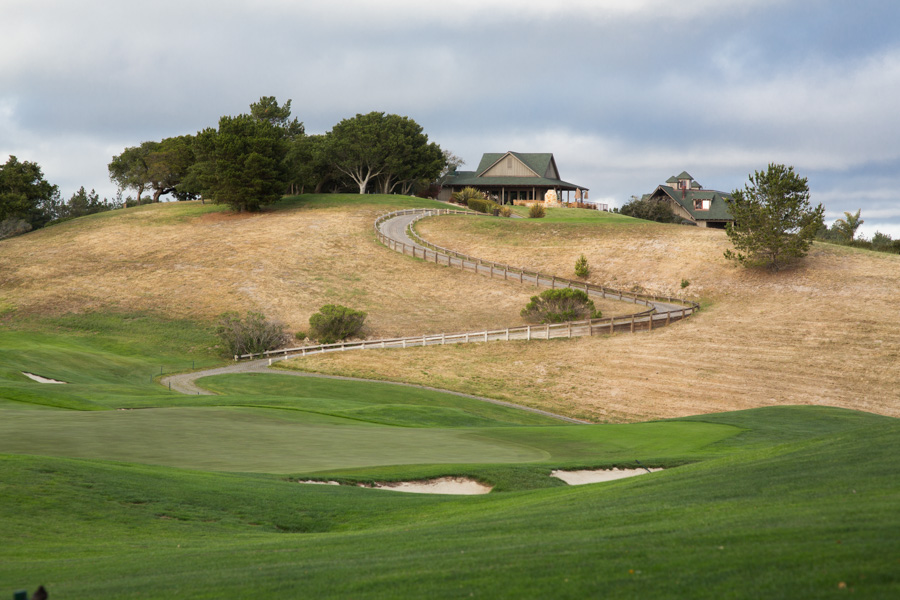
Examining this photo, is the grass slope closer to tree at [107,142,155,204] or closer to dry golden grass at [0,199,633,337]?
dry golden grass at [0,199,633,337]

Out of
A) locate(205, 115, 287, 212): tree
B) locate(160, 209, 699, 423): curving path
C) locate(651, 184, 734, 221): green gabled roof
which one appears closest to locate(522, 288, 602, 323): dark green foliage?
locate(160, 209, 699, 423): curving path

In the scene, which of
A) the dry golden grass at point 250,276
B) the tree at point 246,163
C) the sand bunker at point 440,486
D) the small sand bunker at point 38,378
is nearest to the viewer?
the sand bunker at point 440,486

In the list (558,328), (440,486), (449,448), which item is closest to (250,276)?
(558,328)

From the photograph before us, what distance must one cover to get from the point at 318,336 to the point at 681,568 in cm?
5064

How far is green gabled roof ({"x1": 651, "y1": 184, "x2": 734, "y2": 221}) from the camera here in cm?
11188

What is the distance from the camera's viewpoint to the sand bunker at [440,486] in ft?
56.0

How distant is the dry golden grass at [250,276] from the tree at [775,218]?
12.2 m

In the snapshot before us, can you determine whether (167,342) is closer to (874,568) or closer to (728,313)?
(728,313)

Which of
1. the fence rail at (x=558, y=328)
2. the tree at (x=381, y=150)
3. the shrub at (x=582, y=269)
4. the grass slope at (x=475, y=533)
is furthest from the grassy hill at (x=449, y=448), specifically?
the tree at (x=381, y=150)

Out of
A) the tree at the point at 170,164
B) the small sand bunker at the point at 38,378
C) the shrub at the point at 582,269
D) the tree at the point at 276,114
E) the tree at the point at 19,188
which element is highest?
the tree at the point at 276,114

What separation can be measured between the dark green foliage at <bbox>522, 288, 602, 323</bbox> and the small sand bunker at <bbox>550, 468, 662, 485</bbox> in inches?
1535

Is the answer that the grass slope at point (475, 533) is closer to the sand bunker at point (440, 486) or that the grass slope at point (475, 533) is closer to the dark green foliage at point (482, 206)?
the sand bunker at point (440, 486)

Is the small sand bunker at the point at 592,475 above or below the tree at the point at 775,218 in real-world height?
below

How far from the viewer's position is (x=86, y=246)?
83.1 metres
